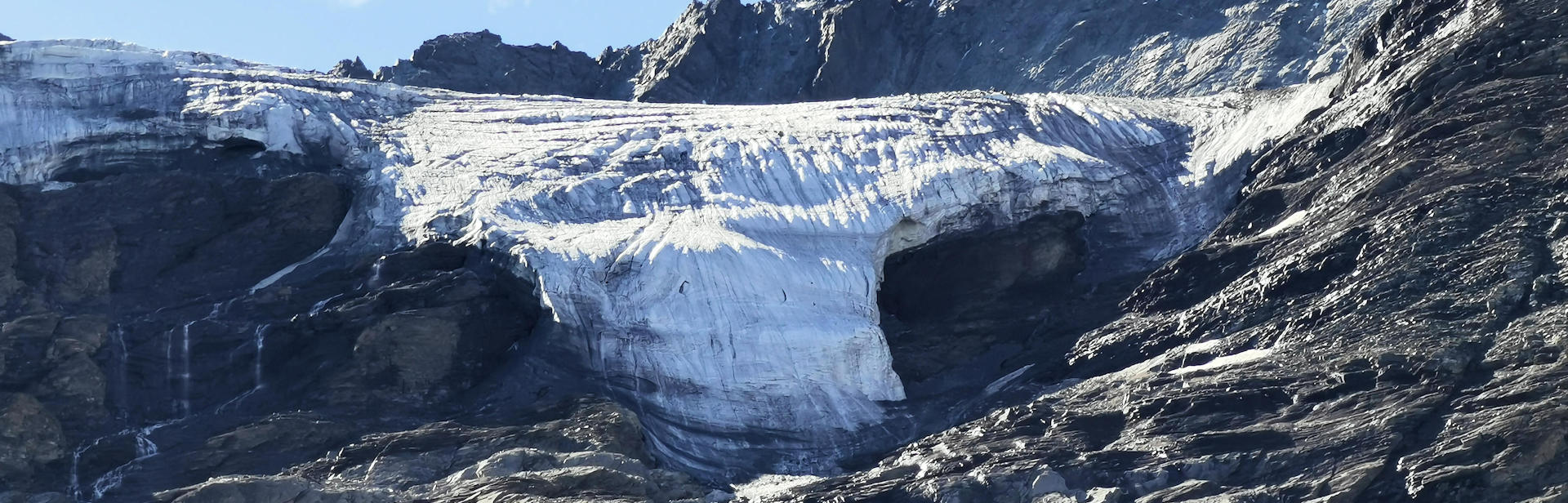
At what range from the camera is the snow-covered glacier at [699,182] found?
50.6 metres

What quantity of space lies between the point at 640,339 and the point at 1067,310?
1077 centimetres

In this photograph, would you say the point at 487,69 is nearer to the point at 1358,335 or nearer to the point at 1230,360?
the point at 1230,360

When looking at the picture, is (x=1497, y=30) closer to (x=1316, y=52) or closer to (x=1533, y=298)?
(x=1533, y=298)

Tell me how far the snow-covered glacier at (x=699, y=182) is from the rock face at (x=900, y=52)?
1146cm

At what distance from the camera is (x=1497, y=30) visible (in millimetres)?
53344

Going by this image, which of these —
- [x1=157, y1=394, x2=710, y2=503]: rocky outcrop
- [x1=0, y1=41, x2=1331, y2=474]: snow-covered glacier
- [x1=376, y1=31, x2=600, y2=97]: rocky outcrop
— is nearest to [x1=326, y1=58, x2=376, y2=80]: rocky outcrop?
[x1=376, y1=31, x2=600, y2=97]: rocky outcrop

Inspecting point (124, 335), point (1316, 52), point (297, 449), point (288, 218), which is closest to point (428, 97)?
point (288, 218)

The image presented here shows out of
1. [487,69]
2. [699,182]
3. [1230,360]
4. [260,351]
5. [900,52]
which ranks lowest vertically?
[1230,360]

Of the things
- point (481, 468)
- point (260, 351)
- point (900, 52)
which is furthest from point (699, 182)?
point (900, 52)

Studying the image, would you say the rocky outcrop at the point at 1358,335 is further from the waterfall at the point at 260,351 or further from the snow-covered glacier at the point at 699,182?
the waterfall at the point at 260,351

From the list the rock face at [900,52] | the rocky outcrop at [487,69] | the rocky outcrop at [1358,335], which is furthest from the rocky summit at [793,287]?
the rocky outcrop at [487,69]

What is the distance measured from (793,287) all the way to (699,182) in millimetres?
6406

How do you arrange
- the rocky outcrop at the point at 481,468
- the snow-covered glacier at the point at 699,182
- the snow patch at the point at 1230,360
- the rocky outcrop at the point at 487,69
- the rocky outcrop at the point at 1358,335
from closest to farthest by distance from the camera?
the rocky outcrop at the point at 1358,335 → the rocky outcrop at the point at 481,468 → the snow patch at the point at 1230,360 → the snow-covered glacier at the point at 699,182 → the rocky outcrop at the point at 487,69

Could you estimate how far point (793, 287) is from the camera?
5231cm
